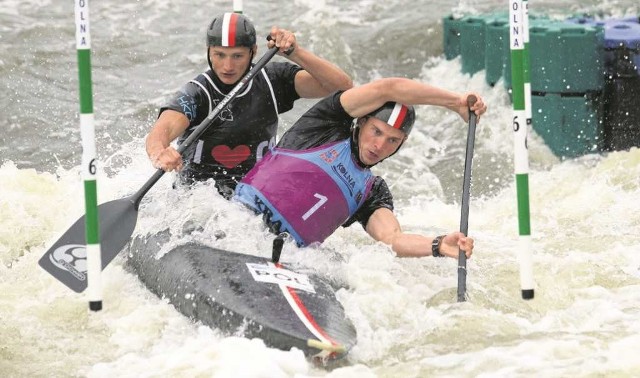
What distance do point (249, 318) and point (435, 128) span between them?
235 inches

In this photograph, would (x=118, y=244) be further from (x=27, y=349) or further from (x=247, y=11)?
(x=247, y=11)

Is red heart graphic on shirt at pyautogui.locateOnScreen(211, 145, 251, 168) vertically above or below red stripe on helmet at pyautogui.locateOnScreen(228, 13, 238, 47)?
below

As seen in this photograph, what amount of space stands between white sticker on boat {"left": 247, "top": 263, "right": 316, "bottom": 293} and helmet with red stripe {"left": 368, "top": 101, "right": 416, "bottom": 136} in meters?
0.87

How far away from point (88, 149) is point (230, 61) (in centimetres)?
166

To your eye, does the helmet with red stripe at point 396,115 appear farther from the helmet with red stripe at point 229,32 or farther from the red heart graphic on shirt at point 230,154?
the red heart graphic on shirt at point 230,154

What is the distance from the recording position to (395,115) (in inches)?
227

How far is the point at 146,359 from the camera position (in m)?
5.14

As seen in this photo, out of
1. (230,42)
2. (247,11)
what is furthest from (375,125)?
(247,11)

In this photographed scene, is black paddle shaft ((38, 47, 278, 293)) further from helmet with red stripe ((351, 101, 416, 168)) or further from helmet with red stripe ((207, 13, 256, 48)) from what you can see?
helmet with red stripe ((351, 101, 416, 168))

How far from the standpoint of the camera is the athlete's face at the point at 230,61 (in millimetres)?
6242

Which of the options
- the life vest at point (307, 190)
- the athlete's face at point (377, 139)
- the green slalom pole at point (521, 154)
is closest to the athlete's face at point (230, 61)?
the life vest at point (307, 190)

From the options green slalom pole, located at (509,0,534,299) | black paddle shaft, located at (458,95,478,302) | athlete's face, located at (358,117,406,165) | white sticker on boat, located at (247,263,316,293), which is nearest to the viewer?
green slalom pole, located at (509,0,534,299)

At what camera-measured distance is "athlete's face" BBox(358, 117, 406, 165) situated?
5.80 metres

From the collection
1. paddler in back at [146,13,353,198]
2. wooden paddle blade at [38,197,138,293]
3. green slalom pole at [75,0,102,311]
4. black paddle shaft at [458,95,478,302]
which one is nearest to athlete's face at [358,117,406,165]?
black paddle shaft at [458,95,478,302]
